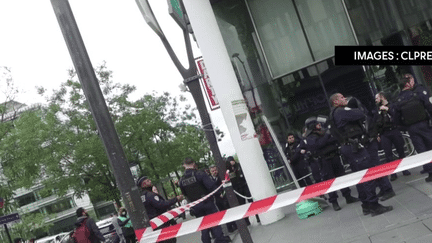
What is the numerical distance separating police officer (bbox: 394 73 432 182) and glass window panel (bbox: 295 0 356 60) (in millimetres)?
5422

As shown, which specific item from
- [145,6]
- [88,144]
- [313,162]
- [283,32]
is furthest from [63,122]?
[145,6]

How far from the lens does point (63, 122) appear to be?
3378 cm

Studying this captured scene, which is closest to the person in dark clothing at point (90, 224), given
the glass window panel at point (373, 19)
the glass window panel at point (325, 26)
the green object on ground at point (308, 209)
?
the green object on ground at point (308, 209)

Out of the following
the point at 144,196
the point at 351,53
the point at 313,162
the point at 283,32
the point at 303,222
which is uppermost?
the point at 283,32

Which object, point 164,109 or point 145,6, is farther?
point 164,109

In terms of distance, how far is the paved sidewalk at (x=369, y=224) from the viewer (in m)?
6.62

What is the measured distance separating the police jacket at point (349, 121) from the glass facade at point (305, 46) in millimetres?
6043

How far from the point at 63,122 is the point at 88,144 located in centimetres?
300

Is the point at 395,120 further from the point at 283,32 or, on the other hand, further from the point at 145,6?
the point at 283,32

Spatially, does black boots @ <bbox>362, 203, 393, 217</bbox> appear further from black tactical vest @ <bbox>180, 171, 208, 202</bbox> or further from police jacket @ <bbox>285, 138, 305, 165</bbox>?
police jacket @ <bbox>285, 138, 305, 165</bbox>

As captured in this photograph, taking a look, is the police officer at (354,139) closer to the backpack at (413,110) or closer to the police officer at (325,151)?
the backpack at (413,110)

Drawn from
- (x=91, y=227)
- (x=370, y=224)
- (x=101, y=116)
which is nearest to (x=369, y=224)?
(x=370, y=224)

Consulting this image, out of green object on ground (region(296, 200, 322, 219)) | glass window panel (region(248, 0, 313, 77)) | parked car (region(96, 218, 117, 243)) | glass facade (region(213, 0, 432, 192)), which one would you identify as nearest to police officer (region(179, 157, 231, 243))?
green object on ground (region(296, 200, 322, 219))

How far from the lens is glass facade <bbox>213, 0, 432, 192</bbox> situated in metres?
13.8
